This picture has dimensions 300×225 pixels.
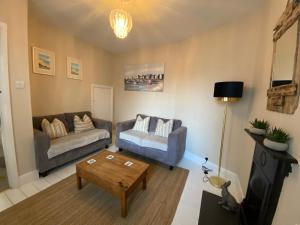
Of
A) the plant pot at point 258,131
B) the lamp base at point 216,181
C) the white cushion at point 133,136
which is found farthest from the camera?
the white cushion at point 133,136

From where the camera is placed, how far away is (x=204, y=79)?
263cm

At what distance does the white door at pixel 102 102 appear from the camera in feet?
12.6

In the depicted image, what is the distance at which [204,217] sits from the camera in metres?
1.46

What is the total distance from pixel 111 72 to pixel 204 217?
13.7 feet

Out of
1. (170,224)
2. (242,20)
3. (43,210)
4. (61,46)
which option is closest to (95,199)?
(43,210)

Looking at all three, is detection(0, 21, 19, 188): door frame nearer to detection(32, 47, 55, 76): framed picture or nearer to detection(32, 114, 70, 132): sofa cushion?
detection(32, 114, 70, 132): sofa cushion

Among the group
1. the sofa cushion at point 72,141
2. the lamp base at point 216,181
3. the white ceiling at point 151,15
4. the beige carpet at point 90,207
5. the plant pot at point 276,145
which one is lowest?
the beige carpet at point 90,207

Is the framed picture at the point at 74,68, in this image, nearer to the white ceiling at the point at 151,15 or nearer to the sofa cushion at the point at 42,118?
the white ceiling at the point at 151,15

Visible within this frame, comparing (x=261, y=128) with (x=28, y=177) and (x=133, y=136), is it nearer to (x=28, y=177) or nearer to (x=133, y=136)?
(x=133, y=136)

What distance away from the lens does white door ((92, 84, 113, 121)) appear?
3.85m

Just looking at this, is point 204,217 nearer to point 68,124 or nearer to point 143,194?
point 143,194

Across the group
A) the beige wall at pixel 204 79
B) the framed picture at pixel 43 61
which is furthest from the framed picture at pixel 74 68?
the beige wall at pixel 204 79

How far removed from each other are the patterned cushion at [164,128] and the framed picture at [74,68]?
7.71 feet

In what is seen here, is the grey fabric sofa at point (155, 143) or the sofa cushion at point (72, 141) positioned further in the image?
the grey fabric sofa at point (155, 143)
